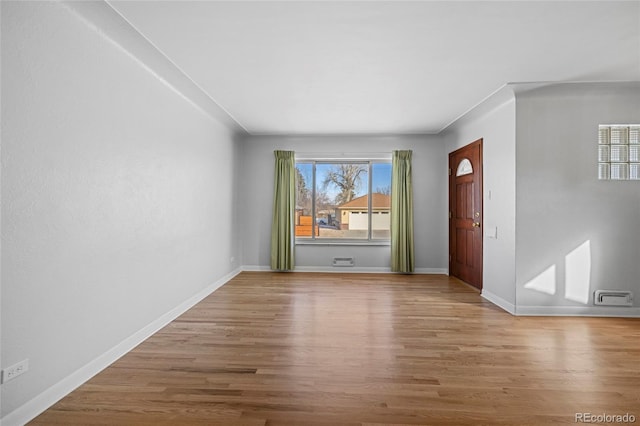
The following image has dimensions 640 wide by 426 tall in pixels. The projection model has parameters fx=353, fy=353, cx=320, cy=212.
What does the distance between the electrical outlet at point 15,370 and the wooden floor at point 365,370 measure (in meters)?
0.32

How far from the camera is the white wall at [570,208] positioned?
12.8ft

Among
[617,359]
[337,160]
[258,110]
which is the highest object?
[258,110]

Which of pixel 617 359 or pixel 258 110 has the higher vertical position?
pixel 258 110

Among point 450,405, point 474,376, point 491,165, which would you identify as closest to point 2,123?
point 450,405

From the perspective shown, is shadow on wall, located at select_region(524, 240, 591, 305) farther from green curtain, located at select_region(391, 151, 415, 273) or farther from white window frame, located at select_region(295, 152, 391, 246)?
white window frame, located at select_region(295, 152, 391, 246)

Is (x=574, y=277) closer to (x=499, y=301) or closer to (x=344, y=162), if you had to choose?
(x=499, y=301)

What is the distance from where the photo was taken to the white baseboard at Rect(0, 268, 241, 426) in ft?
6.28

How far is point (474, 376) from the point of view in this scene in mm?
2500

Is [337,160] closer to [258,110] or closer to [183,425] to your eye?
[258,110]

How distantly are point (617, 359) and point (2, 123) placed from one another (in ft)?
14.5

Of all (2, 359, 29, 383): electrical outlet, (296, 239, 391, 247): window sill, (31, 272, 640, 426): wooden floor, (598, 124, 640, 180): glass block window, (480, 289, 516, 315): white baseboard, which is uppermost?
(598, 124, 640, 180): glass block window

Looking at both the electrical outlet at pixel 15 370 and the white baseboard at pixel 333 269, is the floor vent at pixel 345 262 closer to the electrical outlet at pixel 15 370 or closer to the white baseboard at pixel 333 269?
the white baseboard at pixel 333 269

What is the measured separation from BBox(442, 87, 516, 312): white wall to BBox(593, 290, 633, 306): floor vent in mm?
925

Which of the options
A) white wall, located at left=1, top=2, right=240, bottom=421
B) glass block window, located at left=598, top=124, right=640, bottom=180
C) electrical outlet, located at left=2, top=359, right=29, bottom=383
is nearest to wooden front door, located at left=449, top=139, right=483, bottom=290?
glass block window, located at left=598, top=124, right=640, bottom=180
